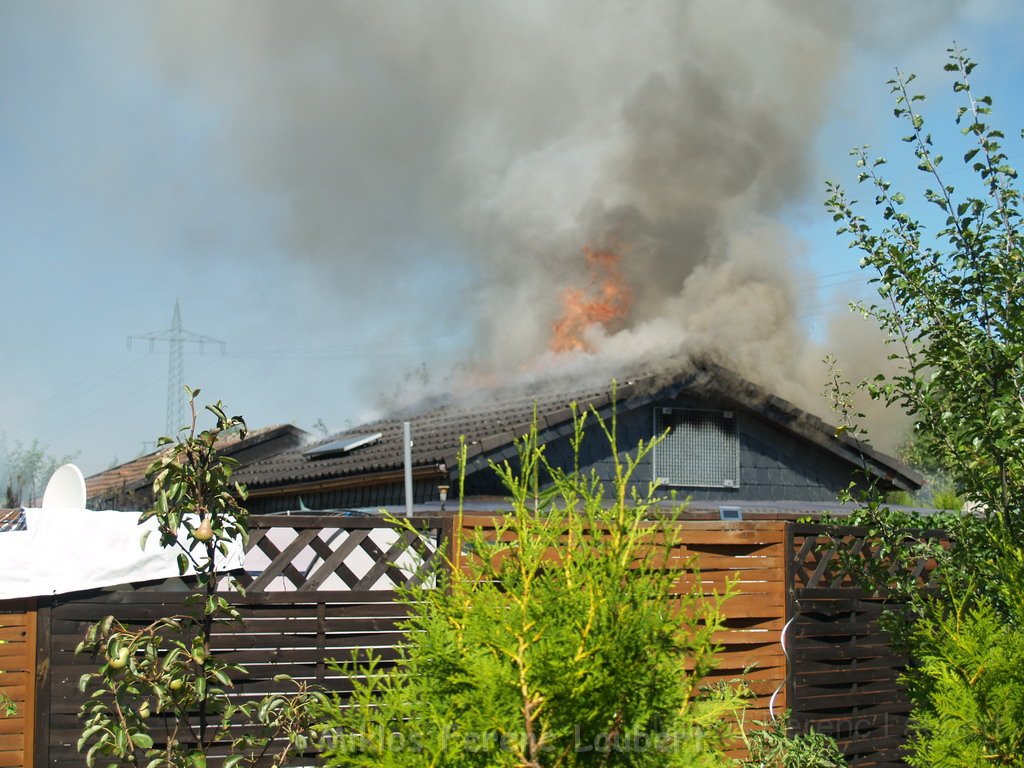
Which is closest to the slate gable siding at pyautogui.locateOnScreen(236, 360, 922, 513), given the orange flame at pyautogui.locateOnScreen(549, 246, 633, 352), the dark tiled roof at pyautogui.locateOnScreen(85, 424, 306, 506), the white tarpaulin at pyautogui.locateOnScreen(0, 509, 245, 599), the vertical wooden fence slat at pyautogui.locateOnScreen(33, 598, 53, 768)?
the orange flame at pyautogui.locateOnScreen(549, 246, 633, 352)

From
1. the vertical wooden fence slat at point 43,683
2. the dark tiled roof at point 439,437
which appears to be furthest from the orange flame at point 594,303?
the vertical wooden fence slat at point 43,683

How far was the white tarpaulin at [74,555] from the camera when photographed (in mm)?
5570

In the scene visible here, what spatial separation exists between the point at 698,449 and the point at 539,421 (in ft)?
12.9

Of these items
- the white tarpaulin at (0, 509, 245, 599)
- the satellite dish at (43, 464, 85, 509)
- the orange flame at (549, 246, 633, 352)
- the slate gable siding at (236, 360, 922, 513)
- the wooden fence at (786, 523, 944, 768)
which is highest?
the orange flame at (549, 246, 633, 352)

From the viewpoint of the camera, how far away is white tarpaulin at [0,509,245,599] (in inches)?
219

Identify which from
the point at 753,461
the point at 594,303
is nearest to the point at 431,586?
the point at 753,461

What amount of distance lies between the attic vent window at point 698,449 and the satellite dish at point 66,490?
29.9 feet

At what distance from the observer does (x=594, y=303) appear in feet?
58.3

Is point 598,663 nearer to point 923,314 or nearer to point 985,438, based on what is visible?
point 985,438

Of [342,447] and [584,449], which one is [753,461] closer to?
[584,449]

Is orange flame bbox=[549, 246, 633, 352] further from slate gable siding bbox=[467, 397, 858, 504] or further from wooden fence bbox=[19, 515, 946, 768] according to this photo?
wooden fence bbox=[19, 515, 946, 768]

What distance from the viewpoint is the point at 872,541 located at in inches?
237

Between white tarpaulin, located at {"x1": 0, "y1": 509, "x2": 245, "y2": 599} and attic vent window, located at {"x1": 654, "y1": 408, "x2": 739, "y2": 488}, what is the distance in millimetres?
9905

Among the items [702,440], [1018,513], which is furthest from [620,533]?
[702,440]
